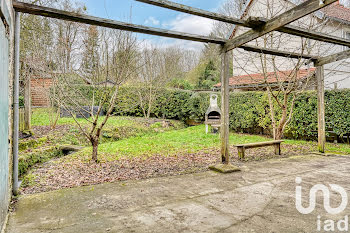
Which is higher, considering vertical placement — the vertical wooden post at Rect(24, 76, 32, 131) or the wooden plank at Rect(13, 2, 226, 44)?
the wooden plank at Rect(13, 2, 226, 44)

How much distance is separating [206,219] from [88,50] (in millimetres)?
4296

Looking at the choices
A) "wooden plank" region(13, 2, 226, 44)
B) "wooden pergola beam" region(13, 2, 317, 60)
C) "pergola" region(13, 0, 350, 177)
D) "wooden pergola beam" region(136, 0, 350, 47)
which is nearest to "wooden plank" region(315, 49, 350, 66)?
"pergola" region(13, 0, 350, 177)

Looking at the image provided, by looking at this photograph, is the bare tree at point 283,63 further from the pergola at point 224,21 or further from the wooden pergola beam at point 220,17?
the wooden pergola beam at point 220,17

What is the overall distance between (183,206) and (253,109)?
8.43 meters

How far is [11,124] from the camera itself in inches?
123

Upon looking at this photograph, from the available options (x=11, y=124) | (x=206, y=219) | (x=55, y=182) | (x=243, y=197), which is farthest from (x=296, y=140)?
(x=11, y=124)

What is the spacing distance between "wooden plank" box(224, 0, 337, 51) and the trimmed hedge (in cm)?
284

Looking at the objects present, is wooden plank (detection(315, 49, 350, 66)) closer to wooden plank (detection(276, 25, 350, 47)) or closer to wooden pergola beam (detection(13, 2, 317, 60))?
wooden plank (detection(276, 25, 350, 47))

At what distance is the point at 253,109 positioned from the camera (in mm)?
10391

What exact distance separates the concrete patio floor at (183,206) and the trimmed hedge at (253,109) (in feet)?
7.69

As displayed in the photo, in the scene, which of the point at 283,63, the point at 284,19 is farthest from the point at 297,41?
the point at 284,19

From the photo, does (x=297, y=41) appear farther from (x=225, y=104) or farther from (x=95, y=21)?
(x=95, y=21)

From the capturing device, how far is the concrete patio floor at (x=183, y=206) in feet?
7.82

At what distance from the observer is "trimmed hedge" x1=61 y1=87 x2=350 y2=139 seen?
25.0 feet
